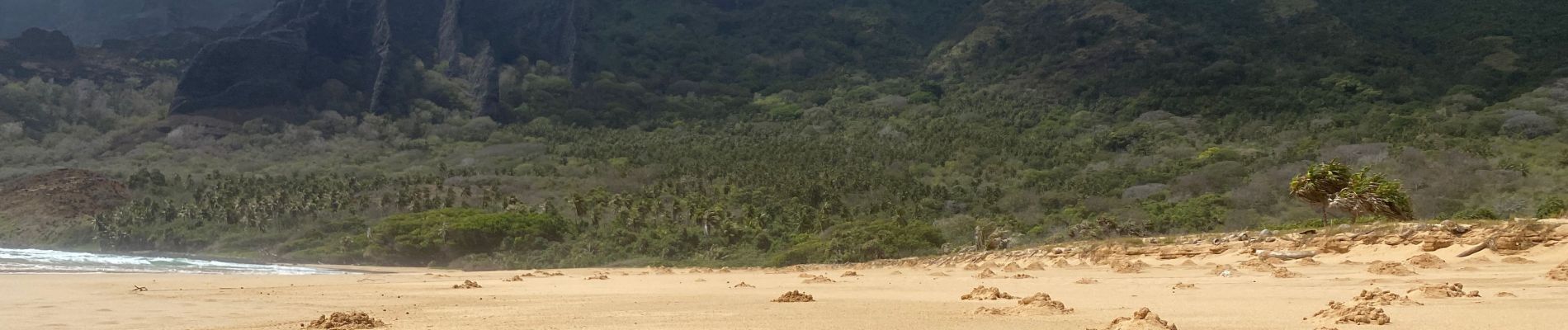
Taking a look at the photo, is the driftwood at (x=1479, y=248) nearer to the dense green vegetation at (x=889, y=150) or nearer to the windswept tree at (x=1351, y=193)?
the windswept tree at (x=1351, y=193)

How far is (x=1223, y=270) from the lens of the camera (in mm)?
17797

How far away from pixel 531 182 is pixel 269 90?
83705 millimetres

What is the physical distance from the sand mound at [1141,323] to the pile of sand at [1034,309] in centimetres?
165

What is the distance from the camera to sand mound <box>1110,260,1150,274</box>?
19.8m

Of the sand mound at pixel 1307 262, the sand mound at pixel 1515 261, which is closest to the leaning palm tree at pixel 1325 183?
the sand mound at pixel 1307 262

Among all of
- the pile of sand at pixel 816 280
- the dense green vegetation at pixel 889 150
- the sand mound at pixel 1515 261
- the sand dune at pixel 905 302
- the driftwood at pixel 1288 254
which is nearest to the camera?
the sand dune at pixel 905 302

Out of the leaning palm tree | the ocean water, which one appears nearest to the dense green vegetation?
the leaning palm tree

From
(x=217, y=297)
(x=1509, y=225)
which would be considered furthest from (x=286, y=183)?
(x=1509, y=225)

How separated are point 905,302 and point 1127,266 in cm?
765

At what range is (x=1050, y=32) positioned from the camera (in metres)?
200

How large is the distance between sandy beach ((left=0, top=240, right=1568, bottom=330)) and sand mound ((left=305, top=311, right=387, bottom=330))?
49 centimetres

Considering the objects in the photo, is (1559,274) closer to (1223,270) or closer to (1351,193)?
(1223,270)

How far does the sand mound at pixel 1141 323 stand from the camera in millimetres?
8438

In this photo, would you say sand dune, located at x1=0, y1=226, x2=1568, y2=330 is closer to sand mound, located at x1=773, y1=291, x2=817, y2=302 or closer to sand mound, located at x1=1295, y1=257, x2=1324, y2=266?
sand mound, located at x1=1295, y1=257, x2=1324, y2=266
